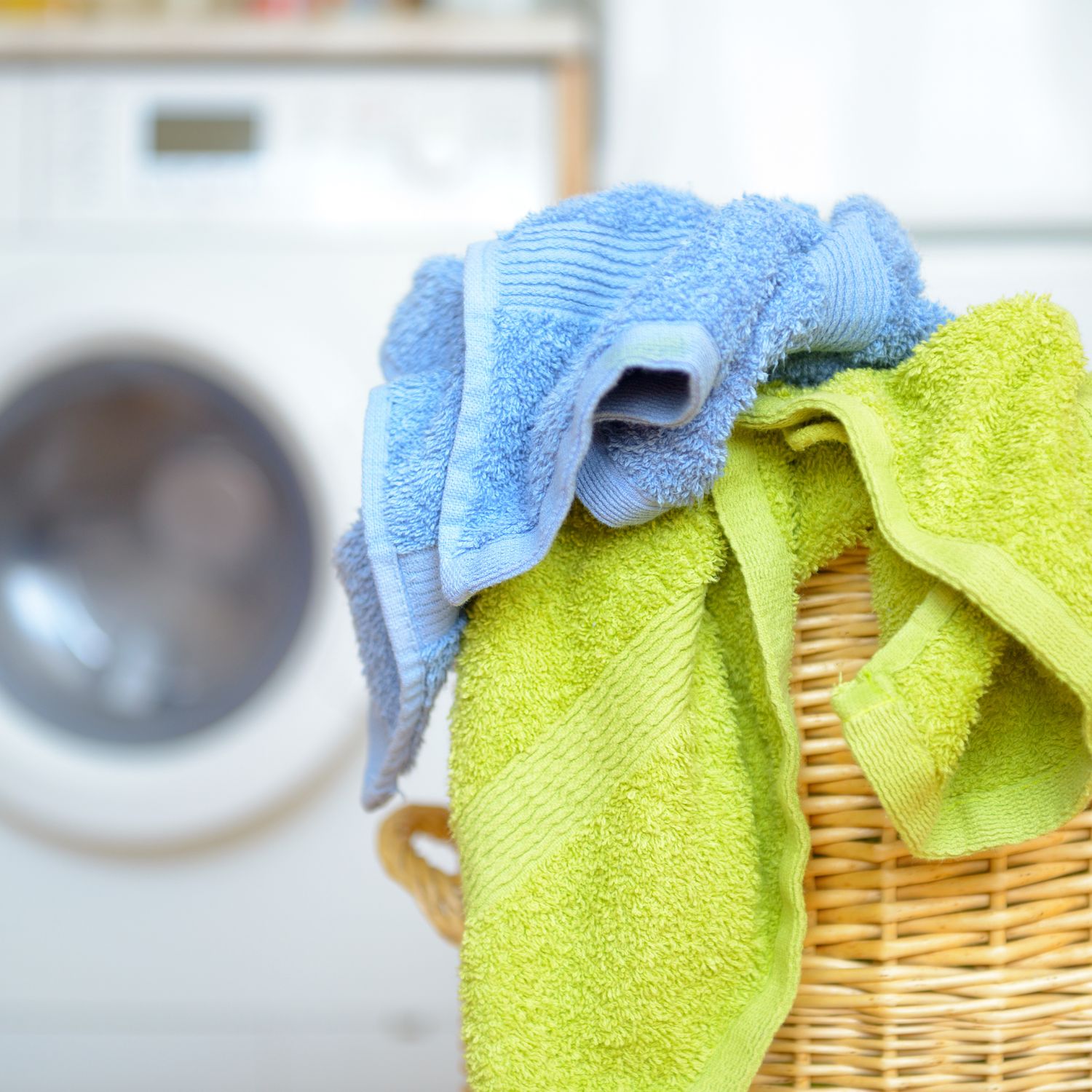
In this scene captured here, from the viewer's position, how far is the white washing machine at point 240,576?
904 millimetres

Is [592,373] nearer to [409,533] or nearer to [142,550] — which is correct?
[409,533]

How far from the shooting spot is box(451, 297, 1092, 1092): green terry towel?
38 centimetres

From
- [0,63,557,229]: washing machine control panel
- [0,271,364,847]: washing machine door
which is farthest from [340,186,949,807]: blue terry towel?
[0,63,557,229]: washing machine control panel

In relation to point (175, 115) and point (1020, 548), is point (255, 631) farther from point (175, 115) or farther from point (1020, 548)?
point (1020, 548)

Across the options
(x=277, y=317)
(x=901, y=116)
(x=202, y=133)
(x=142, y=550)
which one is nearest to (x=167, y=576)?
(x=142, y=550)

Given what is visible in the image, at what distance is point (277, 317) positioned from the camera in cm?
92

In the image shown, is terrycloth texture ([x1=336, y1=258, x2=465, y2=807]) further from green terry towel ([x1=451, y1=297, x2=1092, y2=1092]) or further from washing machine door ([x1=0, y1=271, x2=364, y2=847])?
washing machine door ([x1=0, y1=271, x2=364, y2=847])

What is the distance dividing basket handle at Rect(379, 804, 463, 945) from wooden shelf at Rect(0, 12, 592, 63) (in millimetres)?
685

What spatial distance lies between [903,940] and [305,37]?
0.86 m

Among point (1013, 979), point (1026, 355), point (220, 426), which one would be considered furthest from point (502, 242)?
point (220, 426)

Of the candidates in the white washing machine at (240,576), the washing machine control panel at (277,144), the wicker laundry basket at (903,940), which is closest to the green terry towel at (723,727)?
the wicker laundry basket at (903,940)

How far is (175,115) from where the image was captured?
983mm

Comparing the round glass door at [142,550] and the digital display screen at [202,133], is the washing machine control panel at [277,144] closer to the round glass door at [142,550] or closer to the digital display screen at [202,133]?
the digital display screen at [202,133]

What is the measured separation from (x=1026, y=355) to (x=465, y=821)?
0.84ft
